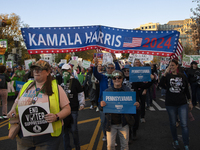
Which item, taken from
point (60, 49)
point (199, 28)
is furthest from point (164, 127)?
point (199, 28)

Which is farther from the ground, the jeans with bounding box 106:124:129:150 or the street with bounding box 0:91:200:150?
the jeans with bounding box 106:124:129:150

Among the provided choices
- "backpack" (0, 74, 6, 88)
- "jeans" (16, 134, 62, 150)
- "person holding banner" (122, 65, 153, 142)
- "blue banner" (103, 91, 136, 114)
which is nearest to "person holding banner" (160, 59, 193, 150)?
"person holding banner" (122, 65, 153, 142)

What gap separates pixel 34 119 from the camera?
2473mm

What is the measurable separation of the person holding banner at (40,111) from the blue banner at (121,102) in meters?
0.89

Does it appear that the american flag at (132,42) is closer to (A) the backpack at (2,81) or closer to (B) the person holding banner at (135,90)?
Answer: (B) the person holding banner at (135,90)

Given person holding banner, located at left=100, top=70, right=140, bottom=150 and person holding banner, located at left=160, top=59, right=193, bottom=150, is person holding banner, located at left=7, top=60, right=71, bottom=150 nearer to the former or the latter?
person holding banner, located at left=100, top=70, right=140, bottom=150

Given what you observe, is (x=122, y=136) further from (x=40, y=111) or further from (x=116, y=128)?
(x=40, y=111)

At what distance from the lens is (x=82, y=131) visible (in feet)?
19.2

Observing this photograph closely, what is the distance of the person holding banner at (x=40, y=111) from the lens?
8.08 ft

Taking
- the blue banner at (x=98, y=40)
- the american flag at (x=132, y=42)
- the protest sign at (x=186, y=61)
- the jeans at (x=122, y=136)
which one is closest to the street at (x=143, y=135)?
the jeans at (x=122, y=136)

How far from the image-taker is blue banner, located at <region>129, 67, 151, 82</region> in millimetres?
4898

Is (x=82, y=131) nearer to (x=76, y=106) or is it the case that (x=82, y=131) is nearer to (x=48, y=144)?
(x=76, y=106)

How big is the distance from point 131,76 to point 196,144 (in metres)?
2.31

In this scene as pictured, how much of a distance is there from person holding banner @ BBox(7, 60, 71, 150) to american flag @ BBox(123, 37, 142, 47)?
116 inches
